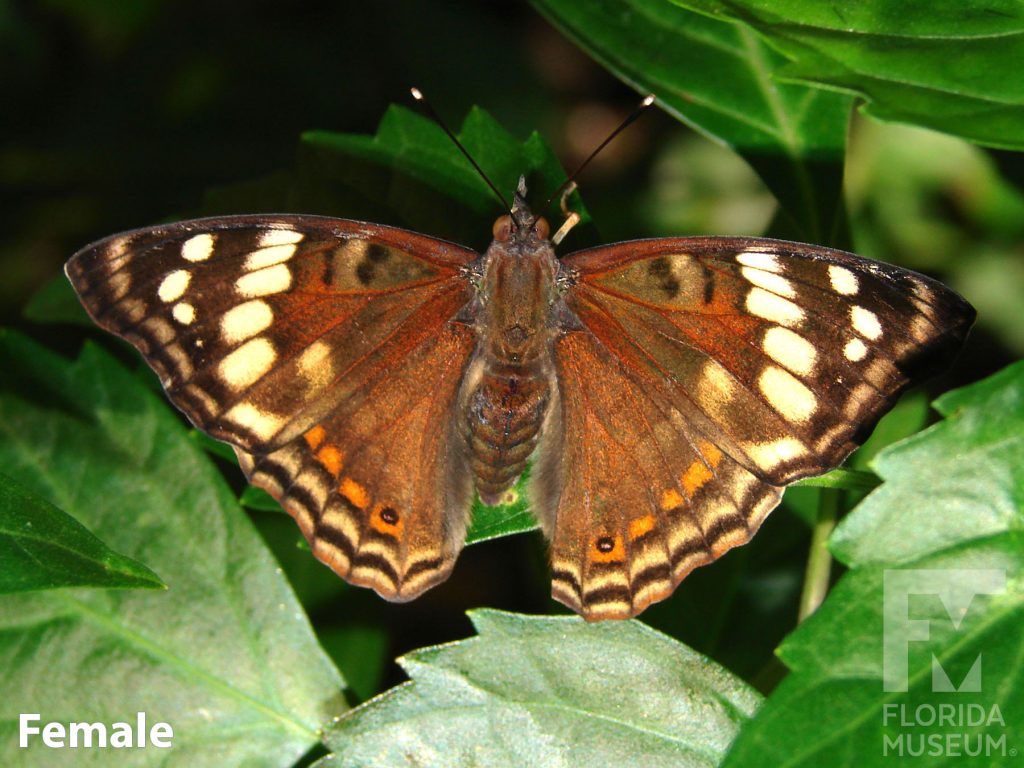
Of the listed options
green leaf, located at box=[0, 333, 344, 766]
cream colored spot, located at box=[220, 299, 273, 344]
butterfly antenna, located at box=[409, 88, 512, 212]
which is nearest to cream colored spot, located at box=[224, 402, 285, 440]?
cream colored spot, located at box=[220, 299, 273, 344]

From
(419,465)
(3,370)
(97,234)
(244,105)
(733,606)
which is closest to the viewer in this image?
(419,465)

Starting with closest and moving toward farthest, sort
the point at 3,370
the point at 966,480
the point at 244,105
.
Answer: the point at 966,480 < the point at 3,370 < the point at 244,105

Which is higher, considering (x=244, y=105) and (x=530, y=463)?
(x=244, y=105)

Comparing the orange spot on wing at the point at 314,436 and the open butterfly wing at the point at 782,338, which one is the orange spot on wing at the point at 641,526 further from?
the orange spot on wing at the point at 314,436

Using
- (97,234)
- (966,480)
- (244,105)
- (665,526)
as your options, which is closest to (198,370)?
(665,526)

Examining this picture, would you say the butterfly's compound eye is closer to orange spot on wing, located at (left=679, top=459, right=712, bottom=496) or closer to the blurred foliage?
orange spot on wing, located at (left=679, top=459, right=712, bottom=496)

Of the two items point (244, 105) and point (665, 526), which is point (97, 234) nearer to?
point (244, 105)

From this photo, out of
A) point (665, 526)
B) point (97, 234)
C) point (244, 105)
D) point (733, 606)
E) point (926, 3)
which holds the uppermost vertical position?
point (244, 105)
